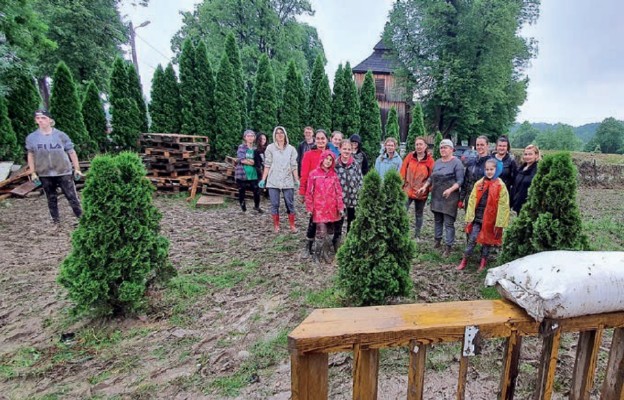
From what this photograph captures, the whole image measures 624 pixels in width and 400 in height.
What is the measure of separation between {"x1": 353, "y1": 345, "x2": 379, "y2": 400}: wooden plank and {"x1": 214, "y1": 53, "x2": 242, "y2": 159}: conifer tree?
10.7 meters

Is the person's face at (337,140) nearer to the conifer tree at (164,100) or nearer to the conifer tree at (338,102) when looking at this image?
the conifer tree at (164,100)

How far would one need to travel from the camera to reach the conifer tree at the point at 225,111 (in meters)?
11.1

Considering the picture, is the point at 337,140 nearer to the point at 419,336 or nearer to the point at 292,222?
the point at 292,222

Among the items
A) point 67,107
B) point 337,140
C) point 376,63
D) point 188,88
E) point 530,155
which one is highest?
point 376,63

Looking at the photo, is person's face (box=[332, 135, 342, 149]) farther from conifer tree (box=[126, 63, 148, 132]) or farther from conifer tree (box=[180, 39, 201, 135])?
conifer tree (box=[126, 63, 148, 132])

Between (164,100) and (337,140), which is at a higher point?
(164,100)

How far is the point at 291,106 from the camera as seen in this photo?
42.1ft

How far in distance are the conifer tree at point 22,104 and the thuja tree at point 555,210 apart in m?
11.9

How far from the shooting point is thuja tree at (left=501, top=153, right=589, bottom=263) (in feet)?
11.0

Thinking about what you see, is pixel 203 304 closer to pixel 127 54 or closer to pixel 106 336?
pixel 106 336

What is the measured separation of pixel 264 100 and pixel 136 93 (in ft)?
13.8

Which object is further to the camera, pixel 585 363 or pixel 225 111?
pixel 225 111

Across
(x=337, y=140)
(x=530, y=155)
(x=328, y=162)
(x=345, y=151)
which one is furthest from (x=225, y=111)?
(x=530, y=155)

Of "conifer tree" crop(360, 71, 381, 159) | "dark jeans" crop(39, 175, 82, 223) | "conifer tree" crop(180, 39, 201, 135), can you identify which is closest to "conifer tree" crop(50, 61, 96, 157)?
"conifer tree" crop(180, 39, 201, 135)
